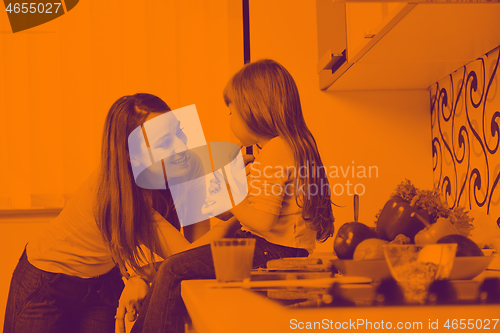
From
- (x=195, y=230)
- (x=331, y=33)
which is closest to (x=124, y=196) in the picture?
(x=195, y=230)

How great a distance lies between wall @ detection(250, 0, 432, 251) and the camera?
2.01m

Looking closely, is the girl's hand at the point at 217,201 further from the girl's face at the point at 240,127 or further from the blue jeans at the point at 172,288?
the blue jeans at the point at 172,288

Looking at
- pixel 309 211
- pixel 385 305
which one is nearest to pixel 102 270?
pixel 309 211

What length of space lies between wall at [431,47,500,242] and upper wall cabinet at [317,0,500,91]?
0.06 metres

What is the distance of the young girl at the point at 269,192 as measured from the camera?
3.17 feet

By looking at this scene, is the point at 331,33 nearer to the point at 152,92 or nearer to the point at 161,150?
the point at 152,92

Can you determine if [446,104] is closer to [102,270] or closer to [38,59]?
[102,270]

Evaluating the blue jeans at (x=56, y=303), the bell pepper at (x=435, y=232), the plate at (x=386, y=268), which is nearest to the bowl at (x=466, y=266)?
the plate at (x=386, y=268)

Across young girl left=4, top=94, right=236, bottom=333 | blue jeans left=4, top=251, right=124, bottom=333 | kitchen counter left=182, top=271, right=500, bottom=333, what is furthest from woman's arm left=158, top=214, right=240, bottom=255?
kitchen counter left=182, top=271, right=500, bottom=333

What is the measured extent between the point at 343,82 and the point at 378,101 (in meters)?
0.26

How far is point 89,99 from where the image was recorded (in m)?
1.98

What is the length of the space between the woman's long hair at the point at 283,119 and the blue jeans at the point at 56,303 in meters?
0.65

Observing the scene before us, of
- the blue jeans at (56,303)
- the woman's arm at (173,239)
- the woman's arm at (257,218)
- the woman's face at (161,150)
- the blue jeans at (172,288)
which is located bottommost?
the blue jeans at (56,303)

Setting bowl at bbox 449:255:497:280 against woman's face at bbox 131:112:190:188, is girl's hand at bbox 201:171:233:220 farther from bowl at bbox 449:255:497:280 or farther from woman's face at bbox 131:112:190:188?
bowl at bbox 449:255:497:280
